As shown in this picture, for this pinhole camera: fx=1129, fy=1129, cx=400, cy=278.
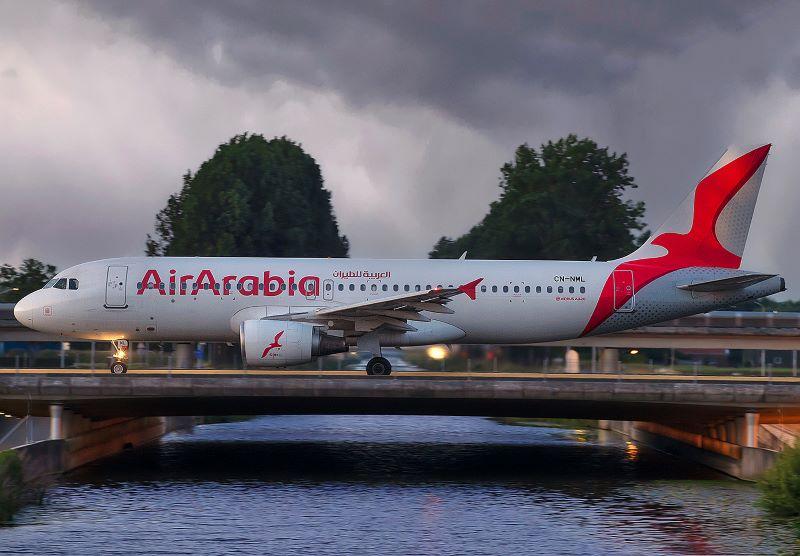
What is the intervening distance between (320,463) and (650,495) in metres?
15.6

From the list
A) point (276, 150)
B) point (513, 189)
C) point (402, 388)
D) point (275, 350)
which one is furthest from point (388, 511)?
point (276, 150)

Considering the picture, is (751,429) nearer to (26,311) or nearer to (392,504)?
(392,504)

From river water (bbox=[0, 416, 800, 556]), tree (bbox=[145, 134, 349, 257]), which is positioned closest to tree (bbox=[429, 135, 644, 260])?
tree (bbox=[145, 134, 349, 257])

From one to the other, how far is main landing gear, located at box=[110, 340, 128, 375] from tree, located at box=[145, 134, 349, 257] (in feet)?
208

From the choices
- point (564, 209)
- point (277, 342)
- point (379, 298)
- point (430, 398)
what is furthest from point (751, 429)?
point (564, 209)

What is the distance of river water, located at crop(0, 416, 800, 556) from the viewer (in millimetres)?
32375

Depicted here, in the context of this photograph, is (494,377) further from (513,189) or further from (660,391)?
(513,189)


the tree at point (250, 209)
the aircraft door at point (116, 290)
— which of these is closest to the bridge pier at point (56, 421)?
the aircraft door at point (116, 290)

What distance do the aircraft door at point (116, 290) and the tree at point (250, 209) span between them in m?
64.7

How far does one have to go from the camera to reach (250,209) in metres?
118

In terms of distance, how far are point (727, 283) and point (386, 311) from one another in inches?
561

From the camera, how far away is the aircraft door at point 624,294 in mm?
46647

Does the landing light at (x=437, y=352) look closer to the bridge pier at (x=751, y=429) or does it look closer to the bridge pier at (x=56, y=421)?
the bridge pier at (x=751, y=429)

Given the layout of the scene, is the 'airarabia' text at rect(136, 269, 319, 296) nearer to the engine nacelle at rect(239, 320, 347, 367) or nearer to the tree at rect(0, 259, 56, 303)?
the engine nacelle at rect(239, 320, 347, 367)
